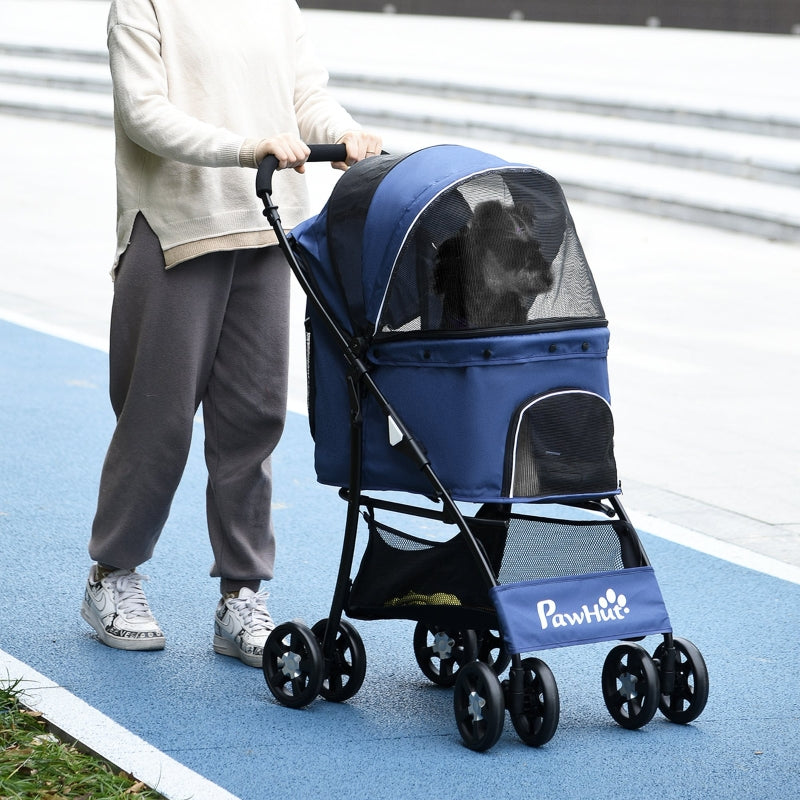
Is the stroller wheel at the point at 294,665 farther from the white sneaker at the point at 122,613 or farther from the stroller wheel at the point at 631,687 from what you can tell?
the stroller wheel at the point at 631,687

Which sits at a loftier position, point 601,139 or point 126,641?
point 601,139

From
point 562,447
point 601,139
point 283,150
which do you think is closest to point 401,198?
point 283,150

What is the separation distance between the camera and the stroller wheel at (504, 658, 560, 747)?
363cm

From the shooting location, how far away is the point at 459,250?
3.61 meters

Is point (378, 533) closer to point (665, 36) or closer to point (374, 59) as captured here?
Answer: point (374, 59)

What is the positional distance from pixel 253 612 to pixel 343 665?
0.41 meters

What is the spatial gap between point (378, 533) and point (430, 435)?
18.0 inches

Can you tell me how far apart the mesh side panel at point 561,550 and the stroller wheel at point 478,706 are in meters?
0.30

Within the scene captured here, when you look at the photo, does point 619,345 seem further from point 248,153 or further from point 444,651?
point 248,153

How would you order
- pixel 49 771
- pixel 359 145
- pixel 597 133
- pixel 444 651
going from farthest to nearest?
pixel 597 133 → pixel 444 651 → pixel 359 145 → pixel 49 771

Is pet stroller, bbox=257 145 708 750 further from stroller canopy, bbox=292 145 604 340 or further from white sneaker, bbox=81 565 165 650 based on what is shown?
white sneaker, bbox=81 565 165 650

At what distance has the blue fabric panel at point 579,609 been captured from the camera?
359 cm

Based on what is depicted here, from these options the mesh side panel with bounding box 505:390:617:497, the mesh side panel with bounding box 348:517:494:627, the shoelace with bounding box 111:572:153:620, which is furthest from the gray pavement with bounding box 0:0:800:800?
the mesh side panel with bounding box 505:390:617:497

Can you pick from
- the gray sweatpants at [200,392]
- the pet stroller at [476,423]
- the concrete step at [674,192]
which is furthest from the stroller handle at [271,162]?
the concrete step at [674,192]
